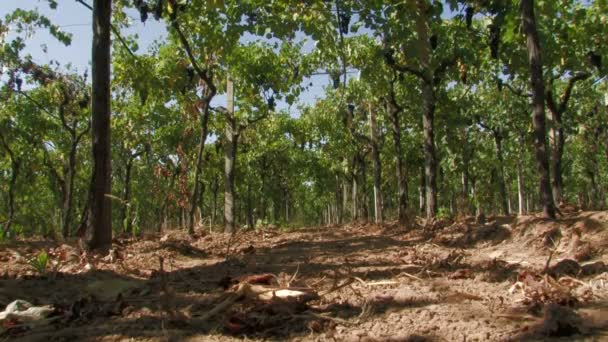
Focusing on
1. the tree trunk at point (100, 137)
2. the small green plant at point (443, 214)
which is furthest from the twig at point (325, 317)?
the small green plant at point (443, 214)

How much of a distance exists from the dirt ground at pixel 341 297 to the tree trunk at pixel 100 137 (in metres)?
0.57

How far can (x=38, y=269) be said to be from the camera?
5.17 m

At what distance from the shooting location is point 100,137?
700 cm

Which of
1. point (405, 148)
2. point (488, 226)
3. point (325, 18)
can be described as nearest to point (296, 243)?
point (488, 226)

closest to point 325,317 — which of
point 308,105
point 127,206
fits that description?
point 127,206

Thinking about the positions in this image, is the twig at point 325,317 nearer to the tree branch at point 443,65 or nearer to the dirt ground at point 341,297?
the dirt ground at point 341,297

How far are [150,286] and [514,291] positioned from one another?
10.5 ft

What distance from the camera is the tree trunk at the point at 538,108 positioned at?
258 inches

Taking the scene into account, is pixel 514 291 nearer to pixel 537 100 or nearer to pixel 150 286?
pixel 150 286

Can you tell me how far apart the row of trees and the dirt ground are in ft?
5.13

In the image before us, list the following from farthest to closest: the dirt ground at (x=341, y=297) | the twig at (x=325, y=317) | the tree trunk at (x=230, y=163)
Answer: the tree trunk at (x=230, y=163)
the twig at (x=325, y=317)
the dirt ground at (x=341, y=297)

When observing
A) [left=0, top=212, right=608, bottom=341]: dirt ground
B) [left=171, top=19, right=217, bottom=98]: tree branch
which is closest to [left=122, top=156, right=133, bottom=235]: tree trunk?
[left=0, top=212, right=608, bottom=341]: dirt ground

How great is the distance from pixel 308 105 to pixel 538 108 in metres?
24.0

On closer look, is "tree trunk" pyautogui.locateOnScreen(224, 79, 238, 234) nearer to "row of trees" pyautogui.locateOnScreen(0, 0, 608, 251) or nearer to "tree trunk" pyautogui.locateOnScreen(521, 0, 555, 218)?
"row of trees" pyautogui.locateOnScreen(0, 0, 608, 251)
